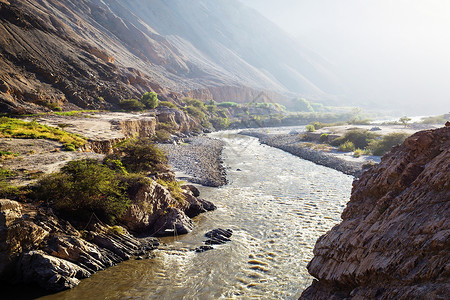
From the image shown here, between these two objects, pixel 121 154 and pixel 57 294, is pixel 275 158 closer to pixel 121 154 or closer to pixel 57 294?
pixel 121 154

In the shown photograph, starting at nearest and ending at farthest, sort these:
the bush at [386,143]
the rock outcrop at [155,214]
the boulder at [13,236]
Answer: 1. the boulder at [13,236]
2. the rock outcrop at [155,214]
3. the bush at [386,143]

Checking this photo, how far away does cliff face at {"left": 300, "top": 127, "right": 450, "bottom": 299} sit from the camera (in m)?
4.30

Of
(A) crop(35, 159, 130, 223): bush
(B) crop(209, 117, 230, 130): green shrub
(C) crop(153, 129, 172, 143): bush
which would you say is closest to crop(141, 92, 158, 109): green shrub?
(C) crop(153, 129, 172, 143): bush

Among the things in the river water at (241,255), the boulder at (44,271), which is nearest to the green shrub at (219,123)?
the river water at (241,255)

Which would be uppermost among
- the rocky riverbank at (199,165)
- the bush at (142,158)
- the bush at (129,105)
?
the bush at (142,158)

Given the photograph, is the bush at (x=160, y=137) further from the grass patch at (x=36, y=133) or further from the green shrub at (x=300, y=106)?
the green shrub at (x=300, y=106)

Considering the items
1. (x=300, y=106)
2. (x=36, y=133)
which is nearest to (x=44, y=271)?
(x=36, y=133)

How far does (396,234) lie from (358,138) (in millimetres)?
40570

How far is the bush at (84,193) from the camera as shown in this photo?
448 inches

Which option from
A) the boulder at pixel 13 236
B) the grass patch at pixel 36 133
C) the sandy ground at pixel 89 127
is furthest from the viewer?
the sandy ground at pixel 89 127

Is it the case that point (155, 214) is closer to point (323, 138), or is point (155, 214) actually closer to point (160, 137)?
point (160, 137)

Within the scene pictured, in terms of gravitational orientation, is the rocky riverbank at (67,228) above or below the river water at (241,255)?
below

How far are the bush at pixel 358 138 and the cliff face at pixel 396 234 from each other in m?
36.5

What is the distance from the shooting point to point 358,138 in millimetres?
42156
